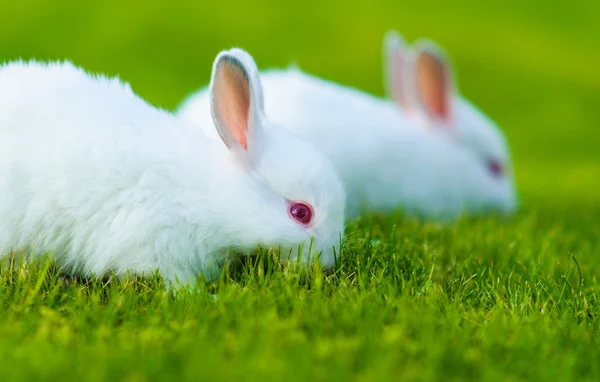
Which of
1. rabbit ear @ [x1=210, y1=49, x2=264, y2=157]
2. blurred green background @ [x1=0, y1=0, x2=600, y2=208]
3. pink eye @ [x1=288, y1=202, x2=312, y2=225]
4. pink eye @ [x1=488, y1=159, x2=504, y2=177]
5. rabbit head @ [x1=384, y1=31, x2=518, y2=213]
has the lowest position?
pink eye @ [x1=288, y1=202, x2=312, y2=225]

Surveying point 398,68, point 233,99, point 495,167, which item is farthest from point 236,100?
point 398,68

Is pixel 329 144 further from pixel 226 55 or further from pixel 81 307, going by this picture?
pixel 81 307

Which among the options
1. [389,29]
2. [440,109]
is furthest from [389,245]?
[389,29]

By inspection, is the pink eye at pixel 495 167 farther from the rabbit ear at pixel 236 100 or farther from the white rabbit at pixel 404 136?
the rabbit ear at pixel 236 100

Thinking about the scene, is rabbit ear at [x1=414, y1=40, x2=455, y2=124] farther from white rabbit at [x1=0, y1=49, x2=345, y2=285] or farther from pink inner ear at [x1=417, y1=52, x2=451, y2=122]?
white rabbit at [x1=0, y1=49, x2=345, y2=285]

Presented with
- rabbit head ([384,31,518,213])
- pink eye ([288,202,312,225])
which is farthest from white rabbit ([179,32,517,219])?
pink eye ([288,202,312,225])

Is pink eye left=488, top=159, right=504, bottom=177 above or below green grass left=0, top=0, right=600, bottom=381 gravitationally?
above

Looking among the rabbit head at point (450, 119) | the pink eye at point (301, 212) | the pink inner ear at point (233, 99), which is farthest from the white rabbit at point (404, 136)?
the pink eye at point (301, 212)
